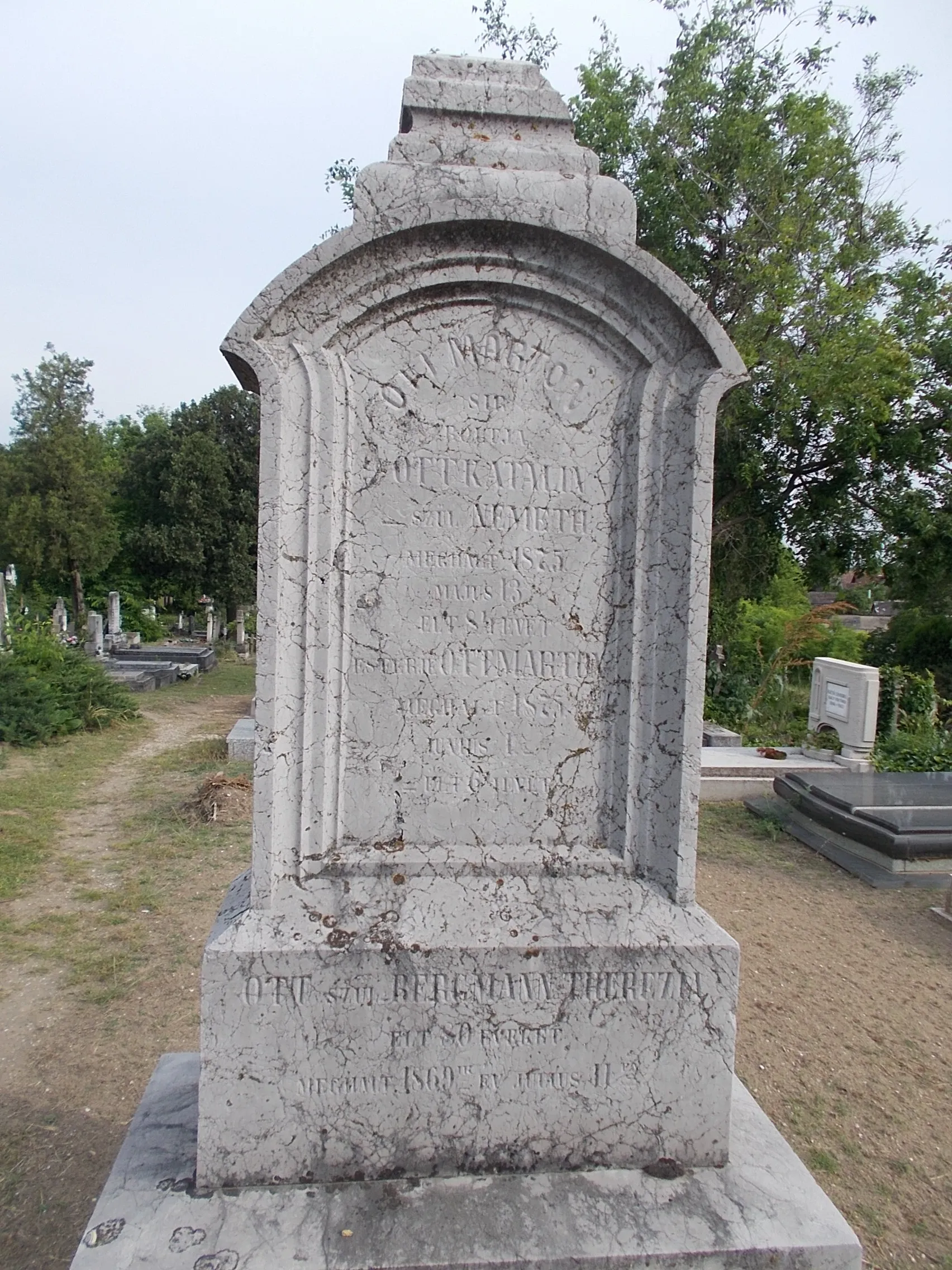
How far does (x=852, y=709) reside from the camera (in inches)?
376

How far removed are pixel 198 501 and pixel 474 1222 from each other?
25.3 m

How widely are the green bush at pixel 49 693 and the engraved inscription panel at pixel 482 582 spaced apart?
922 cm

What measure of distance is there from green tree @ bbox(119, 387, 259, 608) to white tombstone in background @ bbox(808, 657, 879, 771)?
19.1 m

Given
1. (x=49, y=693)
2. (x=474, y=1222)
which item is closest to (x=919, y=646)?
(x=49, y=693)

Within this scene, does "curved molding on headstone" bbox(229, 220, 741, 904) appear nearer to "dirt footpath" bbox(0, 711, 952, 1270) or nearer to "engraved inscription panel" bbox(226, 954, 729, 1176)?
"engraved inscription panel" bbox(226, 954, 729, 1176)

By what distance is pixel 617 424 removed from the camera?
8.20 feet

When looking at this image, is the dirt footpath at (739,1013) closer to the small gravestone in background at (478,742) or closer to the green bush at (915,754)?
the small gravestone in background at (478,742)

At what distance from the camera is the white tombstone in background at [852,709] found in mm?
9391

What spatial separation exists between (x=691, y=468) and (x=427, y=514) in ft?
2.59

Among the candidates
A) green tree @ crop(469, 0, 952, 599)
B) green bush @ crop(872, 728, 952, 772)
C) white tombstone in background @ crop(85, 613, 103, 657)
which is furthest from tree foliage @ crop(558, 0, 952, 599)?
white tombstone in background @ crop(85, 613, 103, 657)

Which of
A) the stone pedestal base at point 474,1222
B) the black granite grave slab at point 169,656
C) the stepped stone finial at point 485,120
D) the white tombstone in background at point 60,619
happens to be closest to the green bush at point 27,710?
the black granite grave slab at point 169,656

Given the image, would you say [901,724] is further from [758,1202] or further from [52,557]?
[52,557]

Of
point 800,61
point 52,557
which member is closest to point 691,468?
point 800,61

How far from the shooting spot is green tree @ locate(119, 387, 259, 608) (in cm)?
2533
